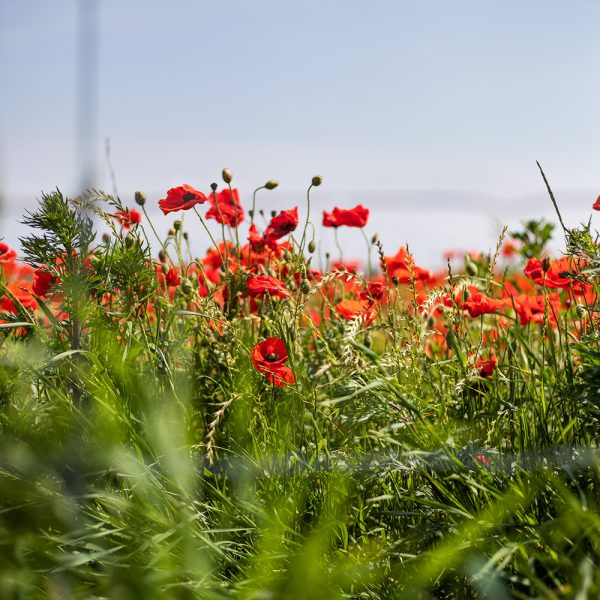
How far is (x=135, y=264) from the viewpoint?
1.86 meters

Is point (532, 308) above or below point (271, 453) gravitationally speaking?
above

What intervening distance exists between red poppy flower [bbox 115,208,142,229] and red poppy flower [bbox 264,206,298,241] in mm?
356

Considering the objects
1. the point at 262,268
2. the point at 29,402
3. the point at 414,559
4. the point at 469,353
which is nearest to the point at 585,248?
the point at 469,353

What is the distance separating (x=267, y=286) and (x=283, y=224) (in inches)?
14.1

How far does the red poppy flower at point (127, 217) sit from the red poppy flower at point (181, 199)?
0.31ft

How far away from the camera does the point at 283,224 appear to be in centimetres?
212

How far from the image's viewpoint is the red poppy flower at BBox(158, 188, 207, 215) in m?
1.99

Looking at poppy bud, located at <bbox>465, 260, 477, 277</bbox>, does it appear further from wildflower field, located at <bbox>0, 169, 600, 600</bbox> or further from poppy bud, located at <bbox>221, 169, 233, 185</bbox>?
poppy bud, located at <bbox>221, 169, 233, 185</bbox>

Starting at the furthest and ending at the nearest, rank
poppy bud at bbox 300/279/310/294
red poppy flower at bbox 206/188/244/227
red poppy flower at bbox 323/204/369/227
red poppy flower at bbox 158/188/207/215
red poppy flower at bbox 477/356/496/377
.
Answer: red poppy flower at bbox 323/204/369/227, red poppy flower at bbox 206/188/244/227, red poppy flower at bbox 158/188/207/215, red poppy flower at bbox 477/356/496/377, poppy bud at bbox 300/279/310/294

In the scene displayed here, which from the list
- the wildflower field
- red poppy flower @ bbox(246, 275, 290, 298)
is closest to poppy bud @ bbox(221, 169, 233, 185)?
the wildflower field

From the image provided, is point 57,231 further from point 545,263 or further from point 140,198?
point 545,263

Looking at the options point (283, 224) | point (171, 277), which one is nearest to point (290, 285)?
point (283, 224)

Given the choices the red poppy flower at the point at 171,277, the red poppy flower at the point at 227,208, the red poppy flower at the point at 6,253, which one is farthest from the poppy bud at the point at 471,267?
the red poppy flower at the point at 6,253

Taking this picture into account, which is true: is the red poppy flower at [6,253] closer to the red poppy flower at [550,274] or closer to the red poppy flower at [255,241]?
the red poppy flower at [255,241]
